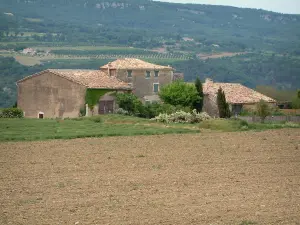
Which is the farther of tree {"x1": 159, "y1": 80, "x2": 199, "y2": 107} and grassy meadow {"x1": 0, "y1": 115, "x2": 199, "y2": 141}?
tree {"x1": 159, "y1": 80, "x2": 199, "y2": 107}

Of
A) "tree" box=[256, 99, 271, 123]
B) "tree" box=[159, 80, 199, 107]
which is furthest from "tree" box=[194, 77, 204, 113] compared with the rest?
"tree" box=[256, 99, 271, 123]

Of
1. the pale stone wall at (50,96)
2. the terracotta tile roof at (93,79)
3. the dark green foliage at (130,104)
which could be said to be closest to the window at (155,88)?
the terracotta tile roof at (93,79)

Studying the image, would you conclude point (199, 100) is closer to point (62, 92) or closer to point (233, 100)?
point (233, 100)

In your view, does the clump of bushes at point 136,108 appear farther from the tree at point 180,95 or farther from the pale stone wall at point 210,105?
the pale stone wall at point 210,105

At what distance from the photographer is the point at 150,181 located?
26844 millimetres

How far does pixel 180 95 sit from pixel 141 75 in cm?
523

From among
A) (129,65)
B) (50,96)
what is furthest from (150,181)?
(129,65)

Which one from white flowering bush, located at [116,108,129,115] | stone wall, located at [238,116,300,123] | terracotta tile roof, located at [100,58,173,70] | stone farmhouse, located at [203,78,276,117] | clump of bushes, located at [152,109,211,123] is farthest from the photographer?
stone farmhouse, located at [203,78,276,117]

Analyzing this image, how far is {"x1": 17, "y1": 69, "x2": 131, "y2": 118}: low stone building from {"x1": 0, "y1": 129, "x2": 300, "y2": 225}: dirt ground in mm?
21163

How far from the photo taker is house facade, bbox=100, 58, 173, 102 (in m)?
69.1

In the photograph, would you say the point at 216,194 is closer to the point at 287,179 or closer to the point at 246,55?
the point at 287,179

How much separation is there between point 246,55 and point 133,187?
15125 centimetres

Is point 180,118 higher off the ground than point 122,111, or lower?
higher

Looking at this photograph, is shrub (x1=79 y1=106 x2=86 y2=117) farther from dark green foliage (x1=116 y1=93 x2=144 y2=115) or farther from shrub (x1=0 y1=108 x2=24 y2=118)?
shrub (x1=0 y1=108 x2=24 y2=118)
